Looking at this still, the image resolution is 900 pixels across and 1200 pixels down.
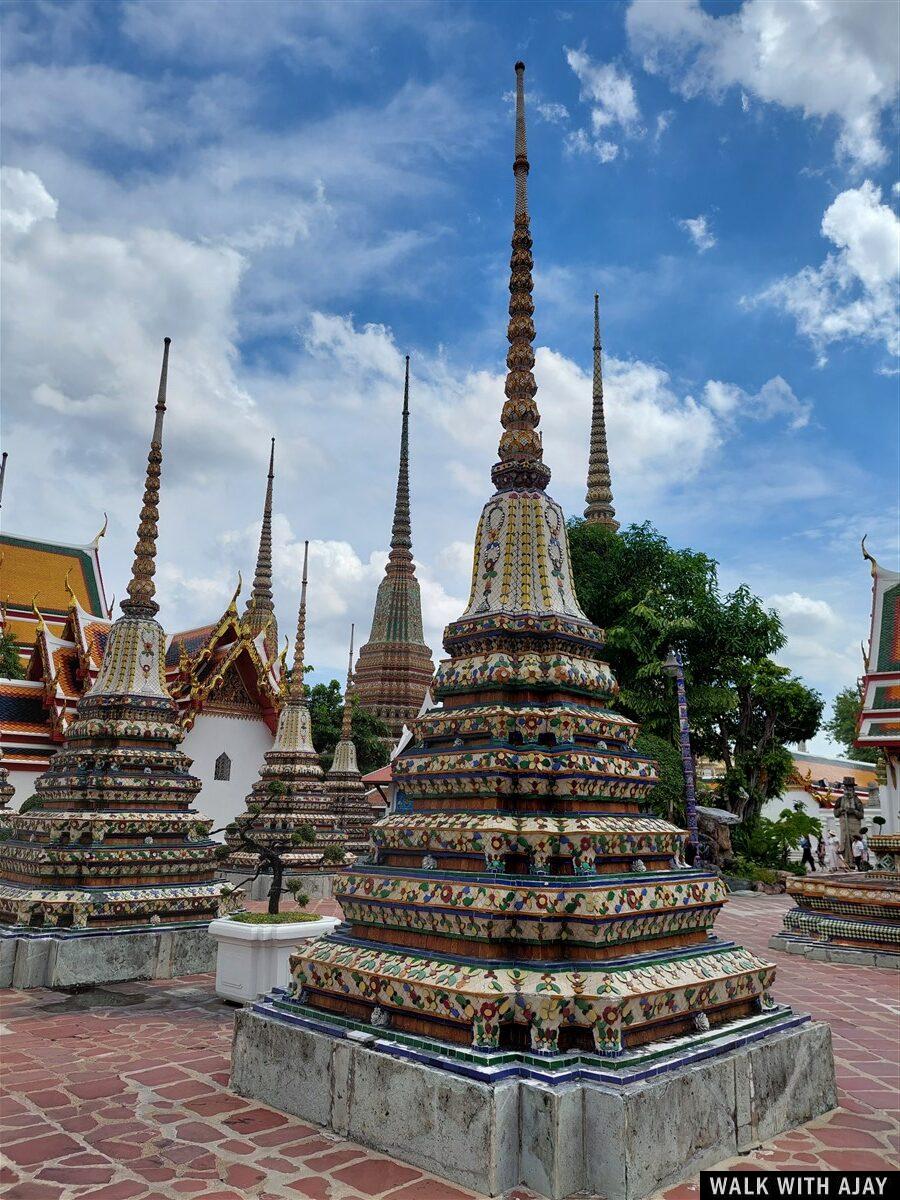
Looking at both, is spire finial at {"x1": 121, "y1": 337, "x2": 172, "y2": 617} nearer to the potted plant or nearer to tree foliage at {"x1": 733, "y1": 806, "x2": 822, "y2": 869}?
the potted plant

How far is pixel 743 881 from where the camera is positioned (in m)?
22.9

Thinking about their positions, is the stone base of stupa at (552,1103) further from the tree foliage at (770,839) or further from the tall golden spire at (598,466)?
the tall golden spire at (598,466)

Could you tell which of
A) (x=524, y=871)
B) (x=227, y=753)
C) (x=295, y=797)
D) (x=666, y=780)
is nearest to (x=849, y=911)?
(x=666, y=780)

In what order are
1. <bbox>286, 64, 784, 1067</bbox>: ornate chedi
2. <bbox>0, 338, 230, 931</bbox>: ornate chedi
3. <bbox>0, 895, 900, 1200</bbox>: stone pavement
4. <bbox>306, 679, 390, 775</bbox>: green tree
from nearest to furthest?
<bbox>0, 895, 900, 1200</bbox>: stone pavement
<bbox>286, 64, 784, 1067</bbox>: ornate chedi
<bbox>0, 338, 230, 931</bbox>: ornate chedi
<bbox>306, 679, 390, 775</bbox>: green tree

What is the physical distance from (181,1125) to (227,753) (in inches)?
839

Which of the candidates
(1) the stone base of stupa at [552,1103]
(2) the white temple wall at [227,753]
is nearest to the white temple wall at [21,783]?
(2) the white temple wall at [227,753]

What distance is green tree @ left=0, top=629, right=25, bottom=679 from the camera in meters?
26.7

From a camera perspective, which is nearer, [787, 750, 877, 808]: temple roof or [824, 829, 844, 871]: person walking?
[824, 829, 844, 871]: person walking

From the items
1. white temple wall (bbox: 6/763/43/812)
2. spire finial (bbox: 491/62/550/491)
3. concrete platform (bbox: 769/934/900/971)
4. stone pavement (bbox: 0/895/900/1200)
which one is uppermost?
spire finial (bbox: 491/62/550/491)

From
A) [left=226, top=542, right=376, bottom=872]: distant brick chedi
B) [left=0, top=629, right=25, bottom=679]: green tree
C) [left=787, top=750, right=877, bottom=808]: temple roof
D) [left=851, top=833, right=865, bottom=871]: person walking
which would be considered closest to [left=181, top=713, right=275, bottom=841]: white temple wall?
[left=226, top=542, right=376, bottom=872]: distant brick chedi

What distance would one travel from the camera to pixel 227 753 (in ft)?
83.9

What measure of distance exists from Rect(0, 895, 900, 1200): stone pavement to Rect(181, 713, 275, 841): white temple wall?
1697 centimetres

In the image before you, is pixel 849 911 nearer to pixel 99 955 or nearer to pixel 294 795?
pixel 99 955

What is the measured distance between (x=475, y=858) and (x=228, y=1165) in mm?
1978
